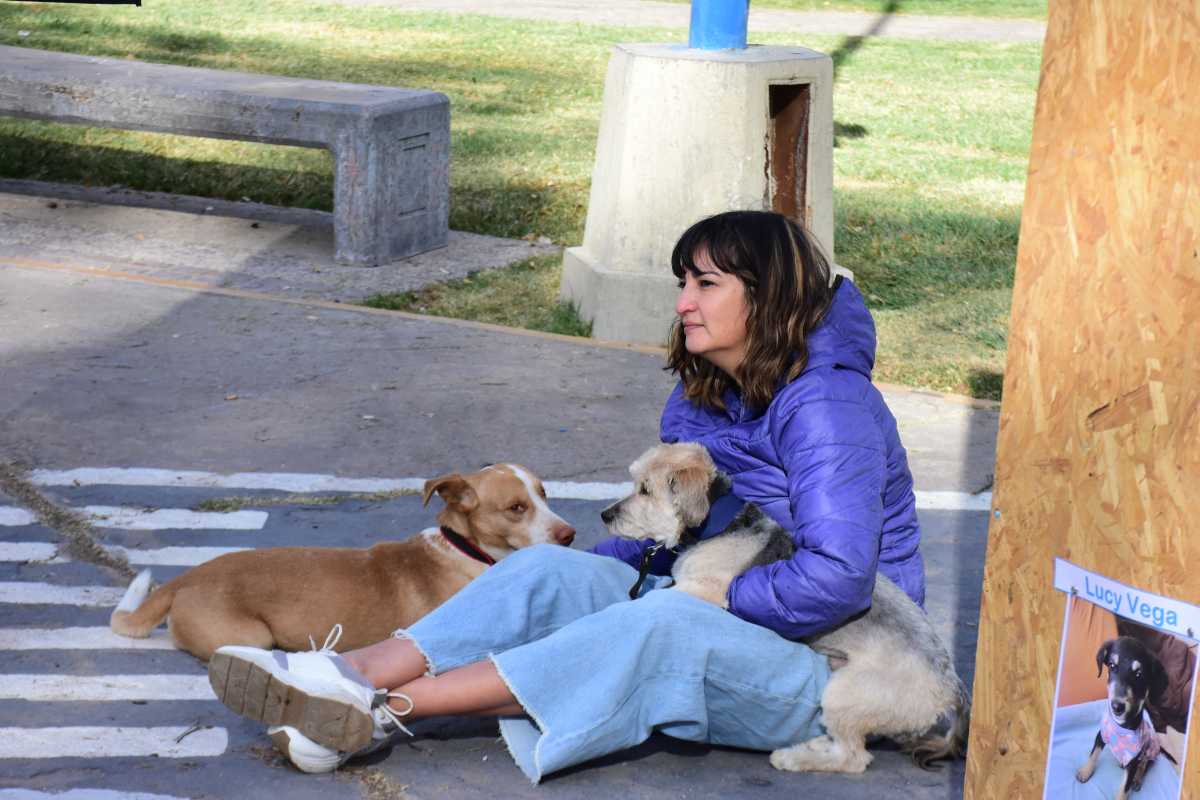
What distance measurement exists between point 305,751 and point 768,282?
1.52m

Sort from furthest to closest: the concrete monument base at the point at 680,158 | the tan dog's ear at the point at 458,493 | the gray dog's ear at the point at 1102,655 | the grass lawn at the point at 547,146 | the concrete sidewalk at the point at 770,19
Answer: the concrete sidewalk at the point at 770,19 < the grass lawn at the point at 547,146 < the concrete monument base at the point at 680,158 < the tan dog's ear at the point at 458,493 < the gray dog's ear at the point at 1102,655

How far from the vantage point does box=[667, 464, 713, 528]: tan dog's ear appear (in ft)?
12.1

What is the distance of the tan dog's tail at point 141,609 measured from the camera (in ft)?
13.9

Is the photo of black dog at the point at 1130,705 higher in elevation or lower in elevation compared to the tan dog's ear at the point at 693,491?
higher

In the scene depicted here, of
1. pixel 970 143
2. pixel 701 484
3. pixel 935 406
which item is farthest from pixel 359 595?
pixel 970 143

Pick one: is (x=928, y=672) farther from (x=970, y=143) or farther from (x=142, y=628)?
(x=970, y=143)

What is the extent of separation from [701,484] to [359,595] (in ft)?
3.72

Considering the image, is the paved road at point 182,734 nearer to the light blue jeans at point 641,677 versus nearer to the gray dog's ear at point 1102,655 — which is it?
the light blue jeans at point 641,677

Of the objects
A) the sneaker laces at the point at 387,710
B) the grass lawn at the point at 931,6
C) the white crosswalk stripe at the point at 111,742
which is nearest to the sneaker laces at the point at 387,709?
the sneaker laces at the point at 387,710


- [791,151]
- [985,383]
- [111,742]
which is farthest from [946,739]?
[791,151]

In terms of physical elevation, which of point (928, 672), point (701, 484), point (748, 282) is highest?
point (748, 282)

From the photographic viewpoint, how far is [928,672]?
350 cm

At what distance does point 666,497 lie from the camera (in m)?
3.74

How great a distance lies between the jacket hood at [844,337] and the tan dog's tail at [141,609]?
190 cm
